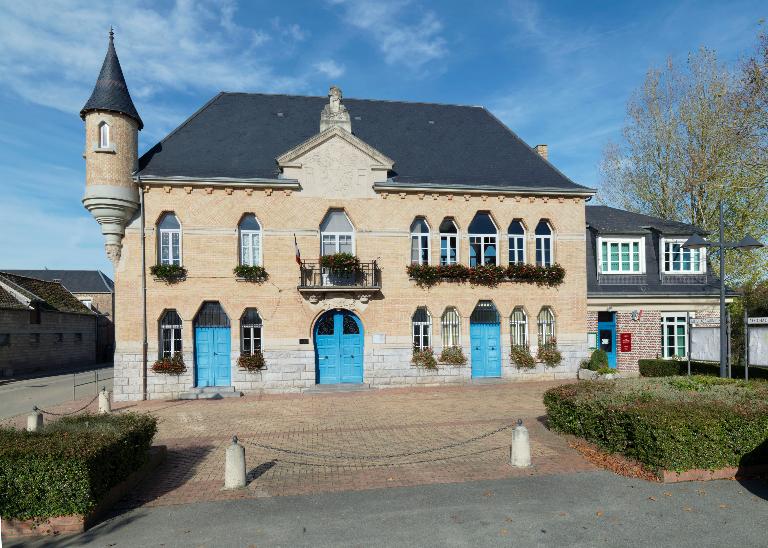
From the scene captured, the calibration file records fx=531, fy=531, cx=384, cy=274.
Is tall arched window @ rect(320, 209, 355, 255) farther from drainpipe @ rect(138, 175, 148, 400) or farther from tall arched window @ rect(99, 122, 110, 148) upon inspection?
tall arched window @ rect(99, 122, 110, 148)

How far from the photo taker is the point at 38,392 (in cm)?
2212

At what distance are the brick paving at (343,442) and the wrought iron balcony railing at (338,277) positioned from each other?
12.2 ft

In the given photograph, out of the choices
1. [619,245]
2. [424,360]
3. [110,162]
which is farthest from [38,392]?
[619,245]

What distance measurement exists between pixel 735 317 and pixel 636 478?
666 inches

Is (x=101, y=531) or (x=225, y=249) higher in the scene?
(x=225, y=249)

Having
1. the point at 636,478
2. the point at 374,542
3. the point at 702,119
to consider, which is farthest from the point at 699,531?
the point at 702,119

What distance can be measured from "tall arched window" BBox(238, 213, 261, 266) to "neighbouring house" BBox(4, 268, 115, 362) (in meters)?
30.6

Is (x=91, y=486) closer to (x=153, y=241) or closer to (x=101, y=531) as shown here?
(x=101, y=531)

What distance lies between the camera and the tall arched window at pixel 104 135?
17.8 m

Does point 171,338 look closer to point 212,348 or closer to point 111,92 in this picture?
point 212,348

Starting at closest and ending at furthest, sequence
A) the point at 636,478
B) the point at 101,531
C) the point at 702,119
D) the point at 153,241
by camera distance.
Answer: the point at 101,531
the point at 636,478
the point at 153,241
the point at 702,119

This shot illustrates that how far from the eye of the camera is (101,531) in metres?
6.65

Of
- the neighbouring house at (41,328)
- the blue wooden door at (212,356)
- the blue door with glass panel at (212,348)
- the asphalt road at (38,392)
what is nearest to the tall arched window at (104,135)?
the blue door with glass panel at (212,348)

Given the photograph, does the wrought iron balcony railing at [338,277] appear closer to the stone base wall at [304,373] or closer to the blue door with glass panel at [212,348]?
the stone base wall at [304,373]
